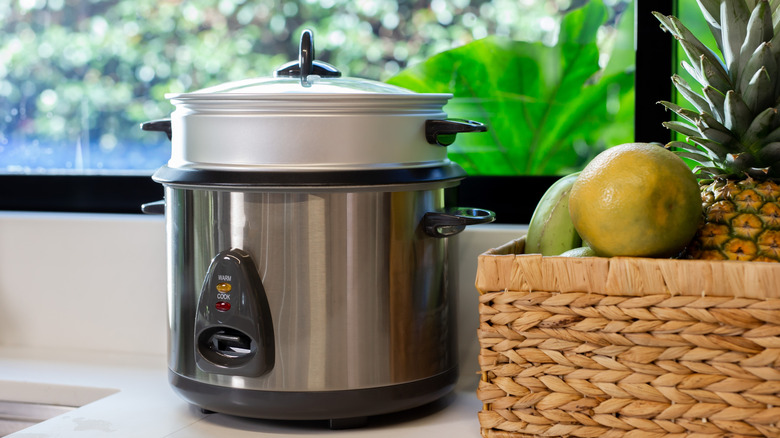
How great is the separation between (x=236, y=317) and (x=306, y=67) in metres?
0.32

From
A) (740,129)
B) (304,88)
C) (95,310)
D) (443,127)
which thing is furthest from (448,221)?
(95,310)

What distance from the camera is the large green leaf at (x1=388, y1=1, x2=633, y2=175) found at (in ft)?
4.09

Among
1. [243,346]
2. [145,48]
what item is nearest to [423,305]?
[243,346]

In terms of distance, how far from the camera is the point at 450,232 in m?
0.98

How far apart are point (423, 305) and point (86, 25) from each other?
37.6 inches

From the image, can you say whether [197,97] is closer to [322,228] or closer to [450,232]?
[322,228]

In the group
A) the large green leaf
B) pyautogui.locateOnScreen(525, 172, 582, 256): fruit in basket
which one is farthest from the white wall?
pyautogui.locateOnScreen(525, 172, 582, 256): fruit in basket

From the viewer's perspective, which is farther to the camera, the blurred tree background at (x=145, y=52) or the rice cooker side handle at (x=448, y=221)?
the blurred tree background at (x=145, y=52)

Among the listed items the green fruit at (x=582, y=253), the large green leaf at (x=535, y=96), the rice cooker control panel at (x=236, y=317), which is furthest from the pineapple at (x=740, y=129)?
the rice cooker control panel at (x=236, y=317)

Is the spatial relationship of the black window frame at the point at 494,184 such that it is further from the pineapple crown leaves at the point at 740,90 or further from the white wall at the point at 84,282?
the pineapple crown leaves at the point at 740,90

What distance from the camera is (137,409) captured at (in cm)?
108

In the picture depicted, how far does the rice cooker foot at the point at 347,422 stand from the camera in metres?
0.96

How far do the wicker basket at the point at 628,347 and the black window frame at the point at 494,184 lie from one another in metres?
0.25

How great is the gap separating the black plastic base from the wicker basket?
13cm
